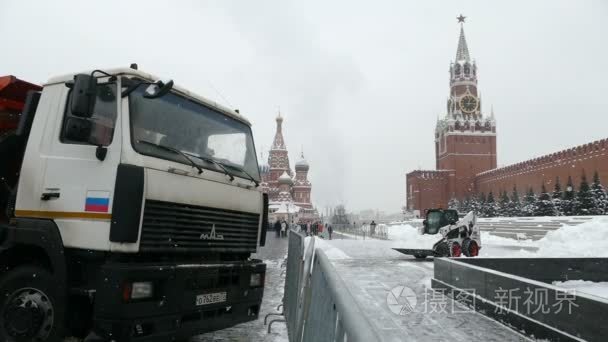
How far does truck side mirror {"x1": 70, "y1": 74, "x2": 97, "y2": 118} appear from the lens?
3943mm

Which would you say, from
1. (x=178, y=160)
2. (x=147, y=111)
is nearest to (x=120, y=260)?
(x=178, y=160)

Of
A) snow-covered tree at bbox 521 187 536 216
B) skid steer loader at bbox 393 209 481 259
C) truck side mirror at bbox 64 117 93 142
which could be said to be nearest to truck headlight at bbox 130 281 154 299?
truck side mirror at bbox 64 117 93 142

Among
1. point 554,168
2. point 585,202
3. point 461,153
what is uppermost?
point 461,153

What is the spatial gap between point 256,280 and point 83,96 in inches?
98.6

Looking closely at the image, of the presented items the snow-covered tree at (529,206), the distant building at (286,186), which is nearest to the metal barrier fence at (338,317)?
the snow-covered tree at (529,206)

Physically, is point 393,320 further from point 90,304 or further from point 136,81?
point 136,81

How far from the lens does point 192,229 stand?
14.0ft

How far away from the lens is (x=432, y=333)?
6.23 metres

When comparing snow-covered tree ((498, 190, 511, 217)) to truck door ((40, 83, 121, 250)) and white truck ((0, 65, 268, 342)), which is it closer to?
white truck ((0, 65, 268, 342))

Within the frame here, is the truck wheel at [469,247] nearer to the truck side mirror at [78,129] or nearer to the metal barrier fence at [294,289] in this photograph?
the metal barrier fence at [294,289]

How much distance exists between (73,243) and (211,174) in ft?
4.40

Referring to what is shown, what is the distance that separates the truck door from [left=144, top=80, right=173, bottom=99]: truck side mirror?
10.4 inches

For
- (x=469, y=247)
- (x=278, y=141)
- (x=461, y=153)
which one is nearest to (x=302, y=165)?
(x=278, y=141)

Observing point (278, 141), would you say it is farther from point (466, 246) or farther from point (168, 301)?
point (168, 301)
